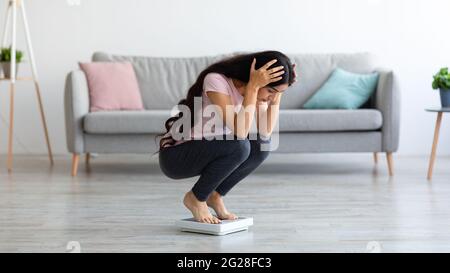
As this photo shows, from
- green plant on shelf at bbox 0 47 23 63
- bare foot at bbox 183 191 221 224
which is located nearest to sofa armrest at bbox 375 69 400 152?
bare foot at bbox 183 191 221 224

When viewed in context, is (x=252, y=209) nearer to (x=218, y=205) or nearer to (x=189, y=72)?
(x=218, y=205)

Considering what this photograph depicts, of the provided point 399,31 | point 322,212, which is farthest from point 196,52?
point 322,212

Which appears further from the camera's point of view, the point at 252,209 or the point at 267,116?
the point at 252,209

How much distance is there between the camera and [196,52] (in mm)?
5664

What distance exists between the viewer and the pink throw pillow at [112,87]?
4805 millimetres

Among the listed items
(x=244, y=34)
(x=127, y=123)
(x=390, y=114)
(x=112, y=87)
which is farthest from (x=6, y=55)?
(x=390, y=114)

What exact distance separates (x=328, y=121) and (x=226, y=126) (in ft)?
6.09

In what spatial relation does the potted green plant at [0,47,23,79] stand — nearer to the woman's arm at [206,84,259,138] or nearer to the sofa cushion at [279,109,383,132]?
the sofa cushion at [279,109,383,132]

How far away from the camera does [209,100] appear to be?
107 inches

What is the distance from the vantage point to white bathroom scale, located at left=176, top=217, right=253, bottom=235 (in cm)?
275

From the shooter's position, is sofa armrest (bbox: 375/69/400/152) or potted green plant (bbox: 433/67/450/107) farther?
sofa armrest (bbox: 375/69/400/152)

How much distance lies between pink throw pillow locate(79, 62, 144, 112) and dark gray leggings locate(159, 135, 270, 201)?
2050 millimetres

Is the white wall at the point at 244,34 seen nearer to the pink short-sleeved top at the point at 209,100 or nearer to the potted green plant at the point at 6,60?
the potted green plant at the point at 6,60
